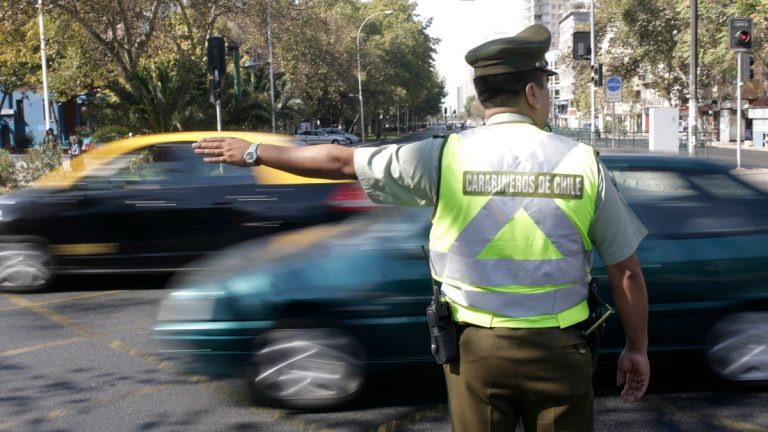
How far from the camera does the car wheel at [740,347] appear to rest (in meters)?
5.02

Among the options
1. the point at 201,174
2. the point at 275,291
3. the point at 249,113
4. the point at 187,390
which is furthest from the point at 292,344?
the point at 249,113

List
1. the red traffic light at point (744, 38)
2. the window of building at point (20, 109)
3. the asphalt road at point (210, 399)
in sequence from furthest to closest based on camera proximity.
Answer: the window of building at point (20, 109)
the red traffic light at point (744, 38)
the asphalt road at point (210, 399)

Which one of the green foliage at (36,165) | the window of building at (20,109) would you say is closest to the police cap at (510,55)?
the green foliage at (36,165)

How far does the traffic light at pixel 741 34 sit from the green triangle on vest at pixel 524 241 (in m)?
17.5

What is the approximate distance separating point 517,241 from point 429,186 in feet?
1.01

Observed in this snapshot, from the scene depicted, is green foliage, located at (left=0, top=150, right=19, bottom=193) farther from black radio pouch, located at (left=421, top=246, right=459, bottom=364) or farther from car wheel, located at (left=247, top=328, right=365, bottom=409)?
black radio pouch, located at (left=421, top=246, right=459, bottom=364)

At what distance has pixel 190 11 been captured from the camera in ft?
89.4

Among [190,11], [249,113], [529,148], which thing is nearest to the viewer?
[529,148]

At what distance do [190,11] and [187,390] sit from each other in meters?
23.7

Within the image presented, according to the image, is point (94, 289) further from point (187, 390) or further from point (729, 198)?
point (729, 198)

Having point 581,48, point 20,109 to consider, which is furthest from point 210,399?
point 20,109

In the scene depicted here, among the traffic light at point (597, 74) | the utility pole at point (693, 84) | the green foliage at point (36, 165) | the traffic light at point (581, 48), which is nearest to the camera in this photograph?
the green foliage at point (36, 165)

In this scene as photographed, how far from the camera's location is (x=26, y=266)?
8.54 m

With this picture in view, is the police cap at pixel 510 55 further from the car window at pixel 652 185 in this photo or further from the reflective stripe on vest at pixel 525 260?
the car window at pixel 652 185
